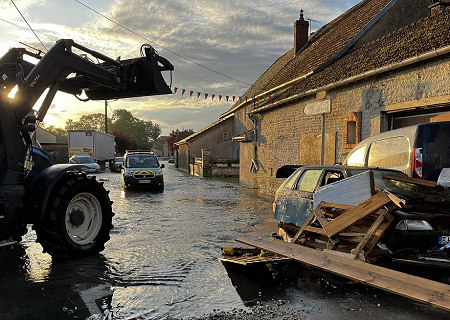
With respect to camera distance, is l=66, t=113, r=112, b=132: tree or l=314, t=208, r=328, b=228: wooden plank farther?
l=66, t=113, r=112, b=132: tree

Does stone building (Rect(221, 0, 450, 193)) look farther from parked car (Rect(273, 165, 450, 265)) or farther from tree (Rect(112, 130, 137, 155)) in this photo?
tree (Rect(112, 130, 137, 155))

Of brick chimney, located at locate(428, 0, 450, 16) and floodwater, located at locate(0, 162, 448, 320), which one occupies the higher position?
brick chimney, located at locate(428, 0, 450, 16)

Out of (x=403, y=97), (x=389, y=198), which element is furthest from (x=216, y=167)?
(x=389, y=198)

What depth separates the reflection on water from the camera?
13.8 feet

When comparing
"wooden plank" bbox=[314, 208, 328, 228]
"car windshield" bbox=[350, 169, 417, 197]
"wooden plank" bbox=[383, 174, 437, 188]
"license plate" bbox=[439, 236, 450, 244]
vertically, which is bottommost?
"license plate" bbox=[439, 236, 450, 244]

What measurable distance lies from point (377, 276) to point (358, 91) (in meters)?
8.01

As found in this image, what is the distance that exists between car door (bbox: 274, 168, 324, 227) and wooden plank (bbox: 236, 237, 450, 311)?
93 cm

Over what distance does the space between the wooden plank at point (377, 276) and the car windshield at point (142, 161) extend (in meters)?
14.7

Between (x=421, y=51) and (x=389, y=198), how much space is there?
5.59 meters

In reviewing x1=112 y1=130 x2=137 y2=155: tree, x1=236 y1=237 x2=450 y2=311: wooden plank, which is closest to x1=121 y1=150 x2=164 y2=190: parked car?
x1=236 y1=237 x2=450 y2=311: wooden plank

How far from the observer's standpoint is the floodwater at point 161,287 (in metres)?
4.13

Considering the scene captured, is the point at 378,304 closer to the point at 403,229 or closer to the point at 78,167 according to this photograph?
the point at 403,229

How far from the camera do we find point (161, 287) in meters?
Result: 4.94

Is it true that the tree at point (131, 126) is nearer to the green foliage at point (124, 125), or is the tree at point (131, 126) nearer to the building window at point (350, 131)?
the green foliage at point (124, 125)
